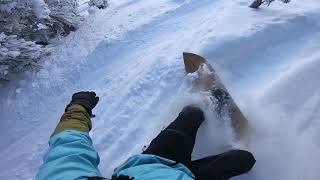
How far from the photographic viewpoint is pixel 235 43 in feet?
12.4

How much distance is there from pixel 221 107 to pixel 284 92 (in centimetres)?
60

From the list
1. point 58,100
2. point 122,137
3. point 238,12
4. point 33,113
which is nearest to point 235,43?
point 238,12

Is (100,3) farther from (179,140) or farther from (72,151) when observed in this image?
(72,151)


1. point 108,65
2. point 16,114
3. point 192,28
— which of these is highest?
point 192,28

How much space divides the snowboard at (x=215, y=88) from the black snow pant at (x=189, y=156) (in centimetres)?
35

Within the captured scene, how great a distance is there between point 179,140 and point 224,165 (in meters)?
0.34

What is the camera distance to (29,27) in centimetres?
474

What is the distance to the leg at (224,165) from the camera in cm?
258

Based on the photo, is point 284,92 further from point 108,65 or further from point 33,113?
point 33,113

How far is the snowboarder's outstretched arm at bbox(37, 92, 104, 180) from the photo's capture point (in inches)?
75.3

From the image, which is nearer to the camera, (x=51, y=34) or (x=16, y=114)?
(x=16, y=114)

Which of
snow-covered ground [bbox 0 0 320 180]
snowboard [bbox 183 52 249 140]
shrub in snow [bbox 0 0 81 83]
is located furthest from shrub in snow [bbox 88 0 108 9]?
snowboard [bbox 183 52 249 140]


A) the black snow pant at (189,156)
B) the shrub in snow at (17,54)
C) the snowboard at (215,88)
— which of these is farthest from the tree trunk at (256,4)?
the shrub in snow at (17,54)

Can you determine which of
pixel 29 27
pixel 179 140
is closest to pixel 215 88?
pixel 179 140
